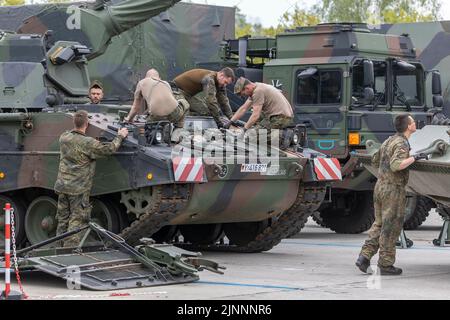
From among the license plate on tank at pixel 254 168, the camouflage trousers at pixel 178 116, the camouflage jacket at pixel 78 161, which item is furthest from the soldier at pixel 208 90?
the camouflage jacket at pixel 78 161

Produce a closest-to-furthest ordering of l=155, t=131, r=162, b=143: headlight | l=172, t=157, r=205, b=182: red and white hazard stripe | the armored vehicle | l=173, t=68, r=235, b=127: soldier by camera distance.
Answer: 1. the armored vehicle
2. l=172, t=157, r=205, b=182: red and white hazard stripe
3. l=155, t=131, r=162, b=143: headlight
4. l=173, t=68, r=235, b=127: soldier

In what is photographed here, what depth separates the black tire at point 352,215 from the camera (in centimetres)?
1830

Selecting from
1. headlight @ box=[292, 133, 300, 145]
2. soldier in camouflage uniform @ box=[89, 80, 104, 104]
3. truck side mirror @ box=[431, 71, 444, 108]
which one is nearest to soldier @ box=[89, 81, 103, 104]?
soldier in camouflage uniform @ box=[89, 80, 104, 104]

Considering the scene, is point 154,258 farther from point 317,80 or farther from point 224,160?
point 317,80

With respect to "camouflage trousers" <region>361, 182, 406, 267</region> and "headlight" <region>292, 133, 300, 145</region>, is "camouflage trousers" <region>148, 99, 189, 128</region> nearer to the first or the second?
"headlight" <region>292, 133, 300, 145</region>

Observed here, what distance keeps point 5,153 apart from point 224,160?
267cm

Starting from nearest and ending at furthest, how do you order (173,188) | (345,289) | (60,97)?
1. (345,289)
2. (173,188)
3. (60,97)

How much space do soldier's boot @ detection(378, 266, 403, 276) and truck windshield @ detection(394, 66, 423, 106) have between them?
643 cm

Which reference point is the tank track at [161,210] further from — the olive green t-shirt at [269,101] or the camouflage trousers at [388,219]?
the camouflage trousers at [388,219]

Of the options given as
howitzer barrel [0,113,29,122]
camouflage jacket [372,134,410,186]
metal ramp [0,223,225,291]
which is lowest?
metal ramp [0,223,225,291]

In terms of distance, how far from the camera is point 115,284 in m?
11.0

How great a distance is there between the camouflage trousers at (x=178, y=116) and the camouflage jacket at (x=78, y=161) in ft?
2.91

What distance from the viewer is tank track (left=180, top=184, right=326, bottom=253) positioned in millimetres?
14516
